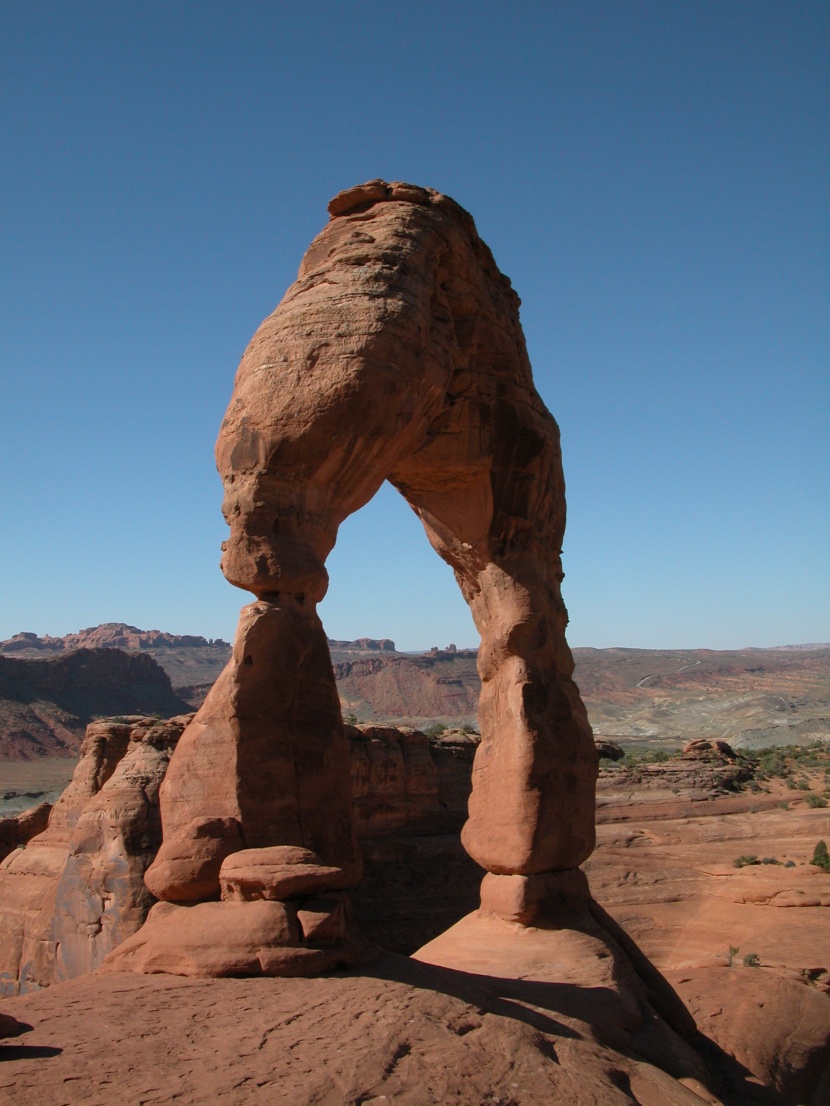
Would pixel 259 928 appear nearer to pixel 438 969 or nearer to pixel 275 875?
pixel 275 875

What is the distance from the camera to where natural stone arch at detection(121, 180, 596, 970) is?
5781 millimetres

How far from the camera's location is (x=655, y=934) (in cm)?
1764

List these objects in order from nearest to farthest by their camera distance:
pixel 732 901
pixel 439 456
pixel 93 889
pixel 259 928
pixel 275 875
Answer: pixel 259 928 < pixel 275 875 < pixel 439 456 < pixel 93 889 < pixel 732 901

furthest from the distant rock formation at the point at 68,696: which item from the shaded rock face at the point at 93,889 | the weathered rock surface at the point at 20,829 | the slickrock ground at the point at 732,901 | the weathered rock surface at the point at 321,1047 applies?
the weathered rock surface at the point at 321,1047

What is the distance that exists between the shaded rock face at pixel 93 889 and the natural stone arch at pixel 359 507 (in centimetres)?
494

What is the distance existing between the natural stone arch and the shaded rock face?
16.2ft

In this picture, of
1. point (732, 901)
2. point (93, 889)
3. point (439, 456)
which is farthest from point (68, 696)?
point (439, 456)

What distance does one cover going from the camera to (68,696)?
6481 cm

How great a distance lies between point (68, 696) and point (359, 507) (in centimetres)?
6404

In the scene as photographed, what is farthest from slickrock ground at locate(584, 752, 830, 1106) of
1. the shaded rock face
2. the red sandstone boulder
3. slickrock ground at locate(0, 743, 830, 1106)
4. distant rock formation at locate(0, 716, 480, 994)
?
the shaded rock face

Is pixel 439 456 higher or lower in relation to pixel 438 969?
higher

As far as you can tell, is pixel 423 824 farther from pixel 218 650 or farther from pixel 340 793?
pixel 218 650

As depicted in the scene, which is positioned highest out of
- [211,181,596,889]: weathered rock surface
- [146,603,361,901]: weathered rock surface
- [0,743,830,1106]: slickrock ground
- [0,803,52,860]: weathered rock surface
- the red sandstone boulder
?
[211,181,596,889]: weathered rock surface

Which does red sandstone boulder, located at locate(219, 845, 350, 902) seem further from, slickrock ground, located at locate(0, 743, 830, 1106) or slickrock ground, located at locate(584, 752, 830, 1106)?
slickrock ground, located at locate(584, 752, 830, 1106)
